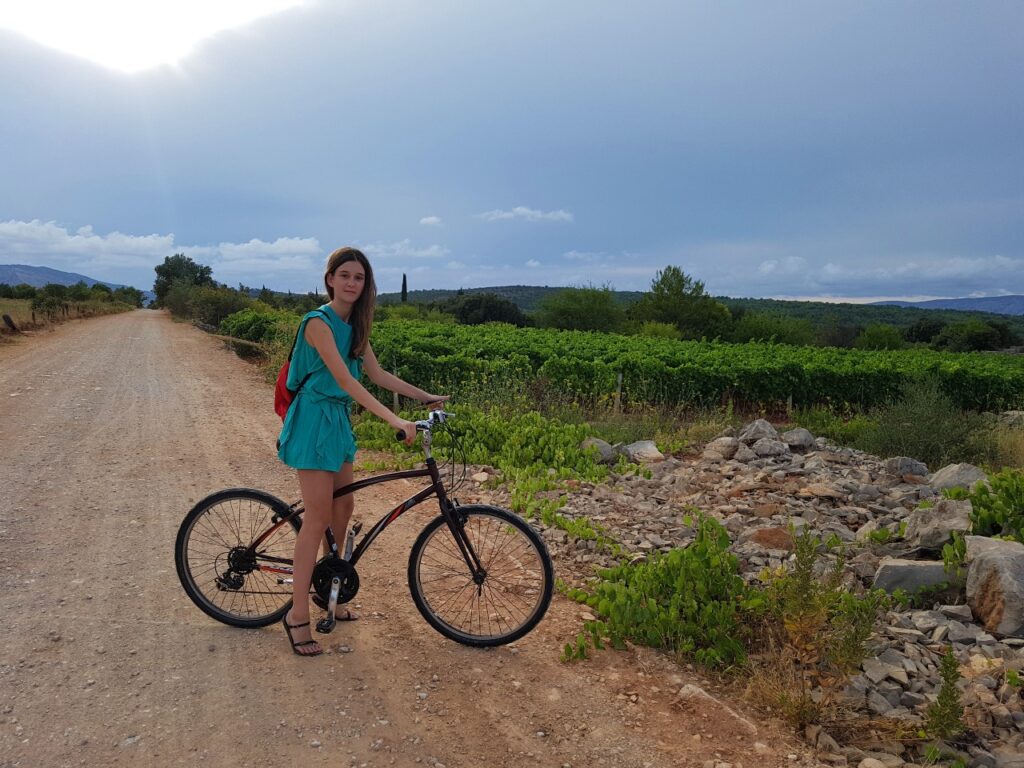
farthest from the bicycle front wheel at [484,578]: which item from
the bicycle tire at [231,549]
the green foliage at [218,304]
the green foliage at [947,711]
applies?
the green foliage at [218,304]

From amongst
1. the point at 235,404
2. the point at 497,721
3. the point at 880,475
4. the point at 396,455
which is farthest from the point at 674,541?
the point at 235,404

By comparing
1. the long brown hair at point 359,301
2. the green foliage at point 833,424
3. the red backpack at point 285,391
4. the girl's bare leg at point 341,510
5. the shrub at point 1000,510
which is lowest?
Answer: the green foliage at point 833,424

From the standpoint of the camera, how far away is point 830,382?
17.1m

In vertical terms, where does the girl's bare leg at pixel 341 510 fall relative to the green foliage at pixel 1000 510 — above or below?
above

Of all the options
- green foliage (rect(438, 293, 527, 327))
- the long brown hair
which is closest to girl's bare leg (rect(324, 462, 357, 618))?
the long brown hair

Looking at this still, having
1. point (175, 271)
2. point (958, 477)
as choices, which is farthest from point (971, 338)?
point (175, 271)

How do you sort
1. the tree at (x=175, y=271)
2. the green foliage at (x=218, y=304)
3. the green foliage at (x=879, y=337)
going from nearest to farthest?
the green foliage at (x=218, y=304) → the green foliage at (x=879, y=337) → the tree at (x=175, y=271)

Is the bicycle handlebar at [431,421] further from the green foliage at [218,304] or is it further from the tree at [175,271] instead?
the tree at [175,271]

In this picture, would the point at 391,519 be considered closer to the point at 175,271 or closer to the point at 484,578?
the point at 484,578

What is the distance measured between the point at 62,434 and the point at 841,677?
10.2 m

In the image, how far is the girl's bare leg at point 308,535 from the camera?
3686mm

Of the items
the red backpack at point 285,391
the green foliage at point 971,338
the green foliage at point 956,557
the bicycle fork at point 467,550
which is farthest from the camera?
the green foliage at point 971,338

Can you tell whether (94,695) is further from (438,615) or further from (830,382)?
(830,382)

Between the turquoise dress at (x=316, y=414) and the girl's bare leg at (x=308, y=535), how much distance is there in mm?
95
